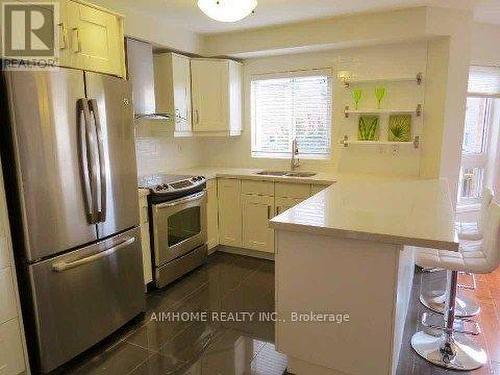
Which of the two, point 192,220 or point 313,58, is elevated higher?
point 313,58

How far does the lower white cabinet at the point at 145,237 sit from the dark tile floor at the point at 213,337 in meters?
0.24

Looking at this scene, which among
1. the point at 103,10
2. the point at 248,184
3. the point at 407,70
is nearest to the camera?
the point at 103,10

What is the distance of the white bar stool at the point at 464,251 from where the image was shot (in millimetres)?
2257

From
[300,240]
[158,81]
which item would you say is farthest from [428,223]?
[158,81]

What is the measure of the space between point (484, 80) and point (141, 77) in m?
3.52

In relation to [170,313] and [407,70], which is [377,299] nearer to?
[170,313]

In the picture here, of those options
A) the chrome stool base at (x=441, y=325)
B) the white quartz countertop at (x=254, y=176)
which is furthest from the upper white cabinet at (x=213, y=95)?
the chrome stool base at (x=441, y=325)

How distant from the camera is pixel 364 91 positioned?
361cm

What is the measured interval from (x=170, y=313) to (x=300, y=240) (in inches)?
55.9

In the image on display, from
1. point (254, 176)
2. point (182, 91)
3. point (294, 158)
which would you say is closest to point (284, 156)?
point (294, 158)

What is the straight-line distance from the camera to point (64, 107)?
197 centimetres

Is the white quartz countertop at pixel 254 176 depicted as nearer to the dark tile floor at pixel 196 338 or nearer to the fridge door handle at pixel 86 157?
the dark tile floor at pixel 196 338

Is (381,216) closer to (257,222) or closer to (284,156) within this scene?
(257,222)

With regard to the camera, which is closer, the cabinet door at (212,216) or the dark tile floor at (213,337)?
the dark tile floor at (213,337)
